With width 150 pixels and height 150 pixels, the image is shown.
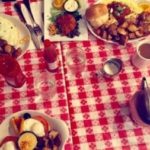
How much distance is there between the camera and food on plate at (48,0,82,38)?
59.8 inches

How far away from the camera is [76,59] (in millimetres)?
1501

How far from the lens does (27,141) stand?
1276 mm

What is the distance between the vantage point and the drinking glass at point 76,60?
1479mm

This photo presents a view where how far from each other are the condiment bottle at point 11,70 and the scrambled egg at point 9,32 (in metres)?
0.14

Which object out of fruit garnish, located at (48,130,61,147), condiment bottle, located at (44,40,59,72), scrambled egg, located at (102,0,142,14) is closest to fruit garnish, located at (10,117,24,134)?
fruit garnish, located at (48,130,61,147)

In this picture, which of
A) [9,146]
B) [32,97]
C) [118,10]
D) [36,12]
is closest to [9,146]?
[9,146]

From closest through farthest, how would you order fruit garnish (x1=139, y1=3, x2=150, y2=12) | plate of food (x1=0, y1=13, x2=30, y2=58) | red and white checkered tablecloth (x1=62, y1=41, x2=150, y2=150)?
red and white checkered tablecloth (x1=62, y1=41, x2=150, y2=150) → plate of food (x1=0, y1=13, x2=30, y2=58) → fruit garnish (x1=139, y1=3, x2=150, y2=12)

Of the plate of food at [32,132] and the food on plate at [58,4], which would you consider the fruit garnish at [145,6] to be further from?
→ the plate of food at [32,132]

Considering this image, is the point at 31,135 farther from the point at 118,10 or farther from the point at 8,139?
the point at 118,10

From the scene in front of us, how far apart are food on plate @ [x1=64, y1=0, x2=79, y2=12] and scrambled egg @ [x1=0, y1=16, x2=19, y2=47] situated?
0.71 ft

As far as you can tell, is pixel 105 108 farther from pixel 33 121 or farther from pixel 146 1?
pixel 146 1

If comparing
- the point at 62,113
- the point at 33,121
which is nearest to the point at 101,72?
the point at 62,113

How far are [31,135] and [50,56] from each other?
11.0 inches

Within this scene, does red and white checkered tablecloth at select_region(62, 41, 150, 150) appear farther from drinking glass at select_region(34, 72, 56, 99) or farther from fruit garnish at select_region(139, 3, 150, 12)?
fruit garnish at select_region(139, 3, 150, 12)
